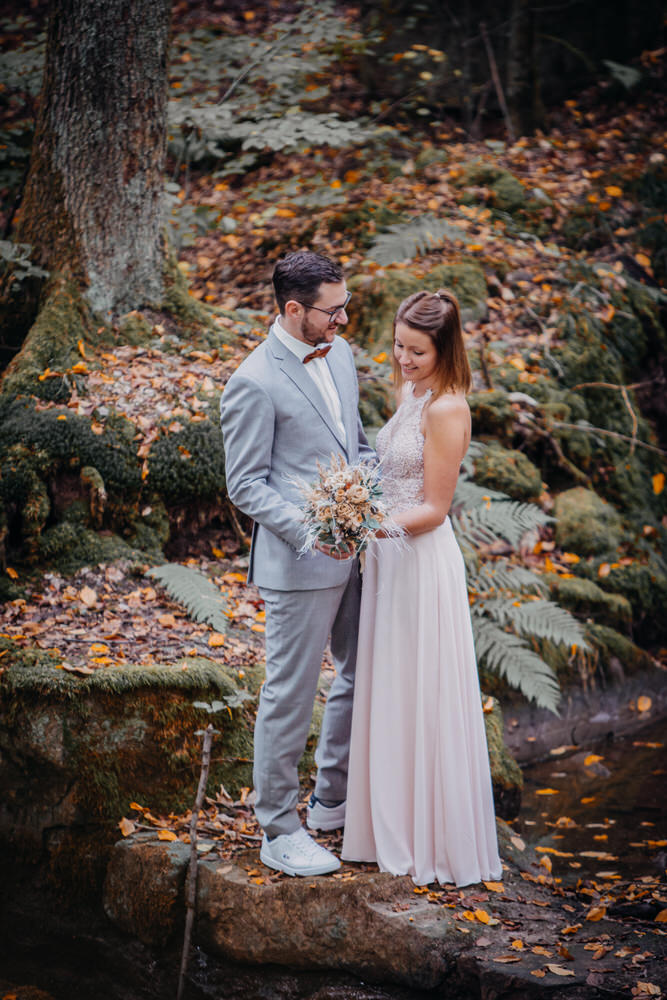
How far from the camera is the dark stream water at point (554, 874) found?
3.55 meters

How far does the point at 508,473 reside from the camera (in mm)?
6781

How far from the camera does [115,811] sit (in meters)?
4.12

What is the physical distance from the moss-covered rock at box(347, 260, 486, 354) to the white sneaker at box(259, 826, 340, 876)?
14.9 ft

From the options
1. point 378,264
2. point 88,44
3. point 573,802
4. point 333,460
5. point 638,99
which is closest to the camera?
point 333,460

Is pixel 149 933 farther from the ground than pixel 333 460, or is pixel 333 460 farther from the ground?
pixel 333 460

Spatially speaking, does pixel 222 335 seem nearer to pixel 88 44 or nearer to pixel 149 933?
pixel 88 44

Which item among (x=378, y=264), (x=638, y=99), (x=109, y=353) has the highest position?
(x=638, y=99)

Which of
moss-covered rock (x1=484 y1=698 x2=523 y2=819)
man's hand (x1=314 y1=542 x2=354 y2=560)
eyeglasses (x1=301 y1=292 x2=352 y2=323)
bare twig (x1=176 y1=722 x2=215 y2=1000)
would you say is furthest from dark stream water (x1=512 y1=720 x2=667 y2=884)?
eyeglasses (x1=301 y1=292 x2=352 y2=323)

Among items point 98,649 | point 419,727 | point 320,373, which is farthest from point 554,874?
point 320,373

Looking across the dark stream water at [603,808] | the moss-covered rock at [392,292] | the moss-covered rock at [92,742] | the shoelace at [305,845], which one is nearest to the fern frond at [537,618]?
the dark stream water at [603,808]

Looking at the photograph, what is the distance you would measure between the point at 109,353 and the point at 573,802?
433 cm

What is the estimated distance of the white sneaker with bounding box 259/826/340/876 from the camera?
12.1ft

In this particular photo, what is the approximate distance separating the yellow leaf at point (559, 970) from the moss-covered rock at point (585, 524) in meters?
4.06

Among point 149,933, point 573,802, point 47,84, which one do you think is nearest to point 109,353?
point 47,84
